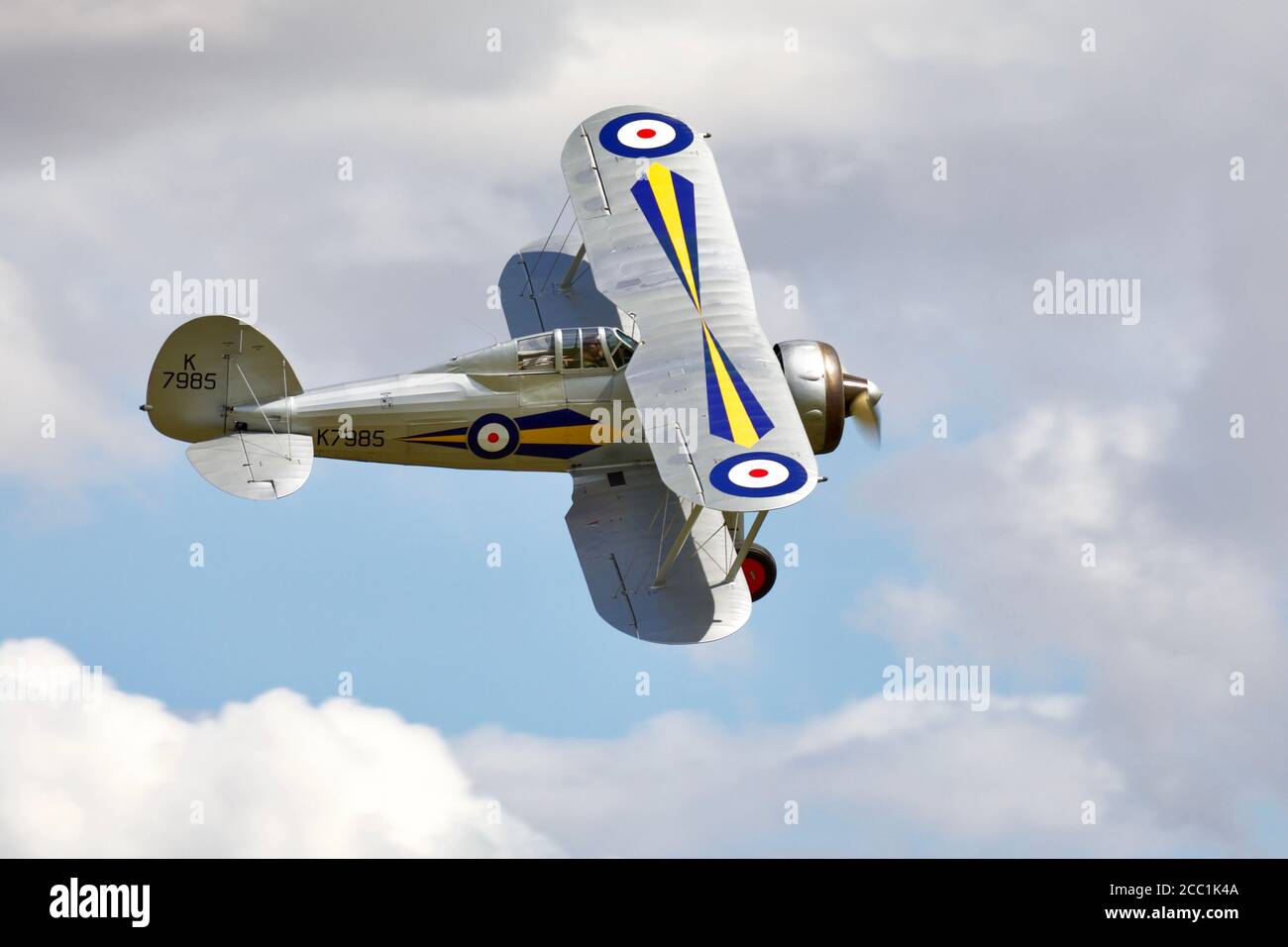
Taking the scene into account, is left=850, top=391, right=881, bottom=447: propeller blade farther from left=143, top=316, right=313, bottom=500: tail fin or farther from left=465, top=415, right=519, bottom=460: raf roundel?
left=143, top=316, right=313, bottom=500: tail fin

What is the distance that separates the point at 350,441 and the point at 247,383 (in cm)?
137

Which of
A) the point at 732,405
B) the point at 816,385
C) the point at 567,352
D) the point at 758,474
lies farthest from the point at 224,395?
the point at 816,385

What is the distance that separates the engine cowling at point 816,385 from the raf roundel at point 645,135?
11.4 ft

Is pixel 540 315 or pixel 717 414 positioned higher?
pixel 540 315

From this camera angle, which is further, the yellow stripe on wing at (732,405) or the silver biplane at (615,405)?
the silver biplane at (615,405)

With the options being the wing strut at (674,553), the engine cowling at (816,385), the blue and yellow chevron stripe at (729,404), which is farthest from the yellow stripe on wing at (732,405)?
the engine cowling at (816,385)

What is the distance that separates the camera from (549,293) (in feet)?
94.4

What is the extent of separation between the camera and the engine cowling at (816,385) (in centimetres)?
2603

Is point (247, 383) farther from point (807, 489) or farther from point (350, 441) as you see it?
point (807, 489)

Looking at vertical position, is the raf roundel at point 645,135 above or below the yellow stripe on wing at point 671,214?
above

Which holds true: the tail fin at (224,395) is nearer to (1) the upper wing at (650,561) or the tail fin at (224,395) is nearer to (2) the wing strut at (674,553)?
(1) the upper wing at (650,561)

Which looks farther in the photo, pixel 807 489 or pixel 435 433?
pixel 435 433

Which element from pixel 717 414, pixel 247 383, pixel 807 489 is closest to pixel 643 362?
pixel 717 414

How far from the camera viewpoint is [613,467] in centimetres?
2614
